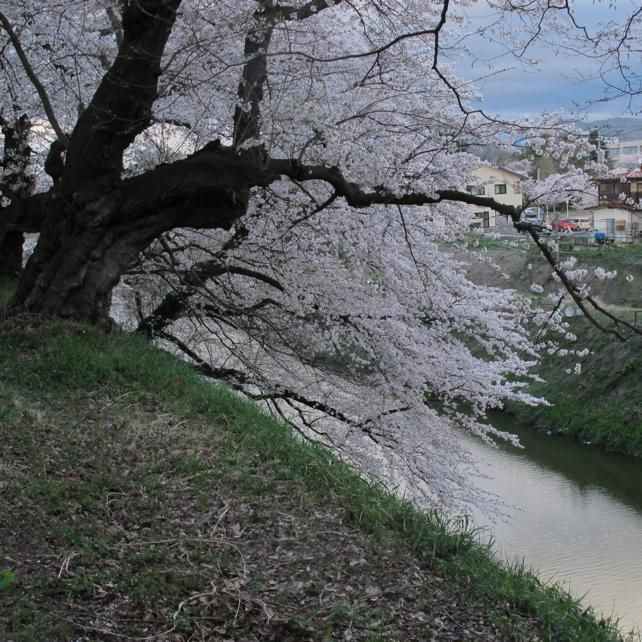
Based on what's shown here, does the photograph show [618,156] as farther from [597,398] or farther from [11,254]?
[11,254]

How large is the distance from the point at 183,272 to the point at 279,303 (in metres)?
1.16

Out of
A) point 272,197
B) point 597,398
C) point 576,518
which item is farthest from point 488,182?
point 597,398

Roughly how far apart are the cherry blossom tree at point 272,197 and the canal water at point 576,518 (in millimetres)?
2058

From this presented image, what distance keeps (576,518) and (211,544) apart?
10.3 metres

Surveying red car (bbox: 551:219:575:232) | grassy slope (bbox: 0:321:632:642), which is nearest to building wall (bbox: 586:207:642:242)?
red car (bbox: 551:219:575:232)

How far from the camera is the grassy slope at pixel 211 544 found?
316 cm

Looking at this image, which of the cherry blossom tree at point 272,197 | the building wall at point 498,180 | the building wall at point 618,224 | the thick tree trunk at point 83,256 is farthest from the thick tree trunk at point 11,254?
the building wall at point 618,224

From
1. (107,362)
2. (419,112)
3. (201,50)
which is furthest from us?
(419,112)

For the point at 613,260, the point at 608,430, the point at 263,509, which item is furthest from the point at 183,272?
the point at 613,260

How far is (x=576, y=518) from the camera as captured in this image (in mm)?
12656

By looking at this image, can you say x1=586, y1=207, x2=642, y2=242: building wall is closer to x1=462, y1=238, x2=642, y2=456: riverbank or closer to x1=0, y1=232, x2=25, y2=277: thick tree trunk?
x1=462, y1=238, x2=642, y2=456: riverbank

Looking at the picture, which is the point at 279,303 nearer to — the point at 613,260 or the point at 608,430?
the point at 608,430

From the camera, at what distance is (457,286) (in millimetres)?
9703

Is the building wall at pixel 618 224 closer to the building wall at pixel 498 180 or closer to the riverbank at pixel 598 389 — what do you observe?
the riverbank at pixel 598 389
